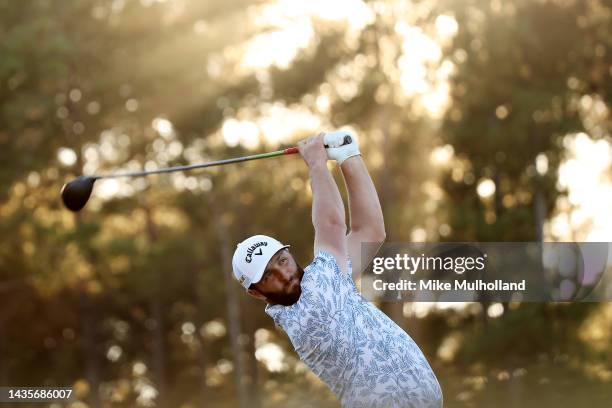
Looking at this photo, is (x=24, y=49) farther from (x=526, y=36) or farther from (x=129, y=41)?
(x=526, y=36)

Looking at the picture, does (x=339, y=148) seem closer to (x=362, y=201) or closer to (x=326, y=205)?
(x=362, y=201)

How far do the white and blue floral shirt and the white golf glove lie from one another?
571 mm

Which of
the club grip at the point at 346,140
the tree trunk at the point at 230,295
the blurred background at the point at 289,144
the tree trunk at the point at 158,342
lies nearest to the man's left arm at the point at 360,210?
the club grip at the point at 346,140

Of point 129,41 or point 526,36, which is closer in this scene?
point 526,36

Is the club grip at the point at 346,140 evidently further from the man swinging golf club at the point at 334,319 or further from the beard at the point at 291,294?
the beard at the point at 291,294

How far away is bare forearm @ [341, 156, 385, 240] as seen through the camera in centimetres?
417

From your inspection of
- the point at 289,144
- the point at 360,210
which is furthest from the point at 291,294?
the point at 289,144

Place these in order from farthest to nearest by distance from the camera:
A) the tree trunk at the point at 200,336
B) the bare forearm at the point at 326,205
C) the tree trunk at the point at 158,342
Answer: the tree trunk at the point at 158,342, the tree trunk at the point at 200,336, the bare forearm at the point at 326,205

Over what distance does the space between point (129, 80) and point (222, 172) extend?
329 centimetres

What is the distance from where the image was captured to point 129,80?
25.1 m

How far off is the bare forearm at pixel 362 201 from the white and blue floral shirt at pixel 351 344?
0.39 metres

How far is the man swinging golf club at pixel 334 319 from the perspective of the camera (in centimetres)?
379

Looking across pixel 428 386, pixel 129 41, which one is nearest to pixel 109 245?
pixel 129 41

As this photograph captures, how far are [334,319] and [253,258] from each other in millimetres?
387
